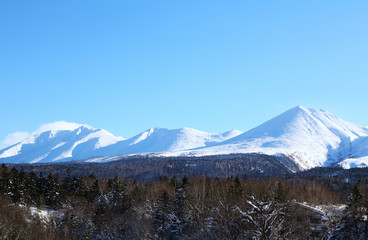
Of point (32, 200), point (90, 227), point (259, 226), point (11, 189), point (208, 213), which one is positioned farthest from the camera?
point (32, 200)

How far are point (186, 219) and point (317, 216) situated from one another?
955 inches

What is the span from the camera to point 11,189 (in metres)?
79.8

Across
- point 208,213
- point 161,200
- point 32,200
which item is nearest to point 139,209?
point 161,200

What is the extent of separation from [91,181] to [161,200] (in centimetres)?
3870

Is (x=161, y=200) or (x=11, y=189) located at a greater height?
(x=11, y=189)

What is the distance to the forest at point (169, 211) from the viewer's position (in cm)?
5291

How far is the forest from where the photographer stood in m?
52.9

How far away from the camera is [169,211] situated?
219 feet

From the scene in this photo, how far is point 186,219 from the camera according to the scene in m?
66.7

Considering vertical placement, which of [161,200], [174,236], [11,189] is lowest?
[174,236]

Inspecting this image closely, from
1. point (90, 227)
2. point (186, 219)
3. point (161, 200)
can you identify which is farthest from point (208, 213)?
point (90, 227)

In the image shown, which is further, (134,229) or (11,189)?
(11,189)

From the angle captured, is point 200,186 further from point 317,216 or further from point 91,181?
point 91,181

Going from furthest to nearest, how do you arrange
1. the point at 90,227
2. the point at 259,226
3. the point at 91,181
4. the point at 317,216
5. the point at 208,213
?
the point at 91,181, the point at 90,227, the point at 208,213, the point at 317,216, the point at 259,226
